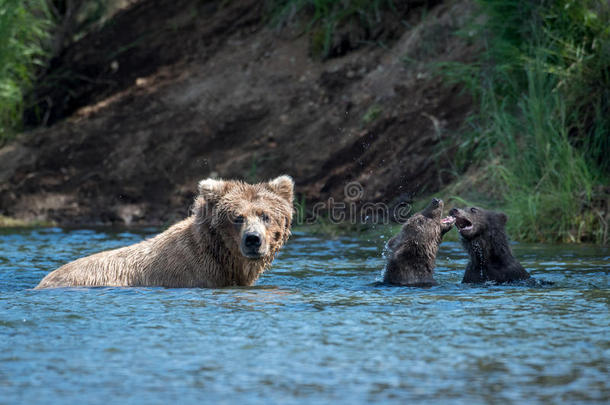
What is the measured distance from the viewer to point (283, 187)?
8.32 meters

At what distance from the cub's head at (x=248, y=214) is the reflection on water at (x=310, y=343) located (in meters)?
0.39

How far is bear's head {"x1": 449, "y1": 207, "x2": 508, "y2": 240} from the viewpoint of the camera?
832 cm

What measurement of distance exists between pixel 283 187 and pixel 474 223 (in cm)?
168

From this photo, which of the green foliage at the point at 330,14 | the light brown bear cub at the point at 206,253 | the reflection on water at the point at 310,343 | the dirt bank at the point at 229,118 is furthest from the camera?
the green foliage at the point at 330,14

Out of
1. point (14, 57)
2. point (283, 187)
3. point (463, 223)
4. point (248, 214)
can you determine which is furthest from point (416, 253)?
point (14, 57)

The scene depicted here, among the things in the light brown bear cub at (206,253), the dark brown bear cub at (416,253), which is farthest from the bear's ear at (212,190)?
the dark brown bear cub at (416,253)

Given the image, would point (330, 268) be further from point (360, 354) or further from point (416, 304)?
point (360, 354)

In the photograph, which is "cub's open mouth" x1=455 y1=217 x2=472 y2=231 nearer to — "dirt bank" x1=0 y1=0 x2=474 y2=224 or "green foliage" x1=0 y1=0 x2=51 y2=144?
"dirt bank" x1=0 y1=0 x2=474 y2=224

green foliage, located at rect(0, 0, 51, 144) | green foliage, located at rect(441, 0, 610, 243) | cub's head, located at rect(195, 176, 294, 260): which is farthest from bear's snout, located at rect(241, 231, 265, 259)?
green foliage, located at rect(0, 0, 51, 144)

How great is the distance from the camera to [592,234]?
11500 mm

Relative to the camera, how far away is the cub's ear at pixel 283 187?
827 cm

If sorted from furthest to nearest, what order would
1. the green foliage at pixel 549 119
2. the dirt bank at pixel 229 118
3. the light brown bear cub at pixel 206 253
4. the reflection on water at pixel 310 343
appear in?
the dirt bank at pixel 229 118, the green foliage at pixel 549 119, the light brown bear cub at pixel 206 253, the reflection on water at pixel 310 343

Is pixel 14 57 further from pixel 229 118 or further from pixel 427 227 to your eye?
pixel 427 227

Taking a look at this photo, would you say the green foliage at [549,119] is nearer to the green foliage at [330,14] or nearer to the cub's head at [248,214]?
the green foliage at [330,14]
